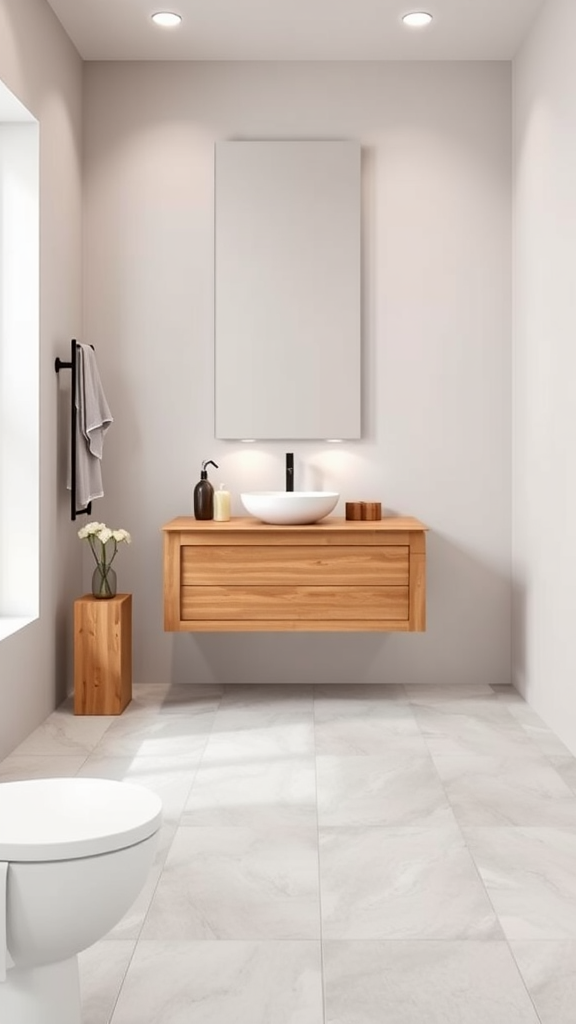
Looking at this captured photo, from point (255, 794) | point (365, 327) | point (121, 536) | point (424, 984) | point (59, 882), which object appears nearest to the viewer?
point (59, 882)

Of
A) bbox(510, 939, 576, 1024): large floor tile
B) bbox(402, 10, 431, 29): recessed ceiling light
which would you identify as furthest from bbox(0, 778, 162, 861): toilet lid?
bbox(402, 10, 431, 29): recessed ceiling light

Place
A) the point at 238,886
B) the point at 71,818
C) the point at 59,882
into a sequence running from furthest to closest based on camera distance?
the point at 238,886, the point at 71,818, the point at 59,882

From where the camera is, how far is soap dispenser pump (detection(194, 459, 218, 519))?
4395 millimetres

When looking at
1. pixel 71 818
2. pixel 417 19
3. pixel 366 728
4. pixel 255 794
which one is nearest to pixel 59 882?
pixel 71 818

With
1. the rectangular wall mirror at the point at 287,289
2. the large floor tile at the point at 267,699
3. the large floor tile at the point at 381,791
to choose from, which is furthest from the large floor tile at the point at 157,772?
the rectangular wall mirror at the point at 287,289

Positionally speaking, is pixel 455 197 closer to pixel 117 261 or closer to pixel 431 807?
pixel 117 261

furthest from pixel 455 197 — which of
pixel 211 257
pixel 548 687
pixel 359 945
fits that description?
pixel 359 945

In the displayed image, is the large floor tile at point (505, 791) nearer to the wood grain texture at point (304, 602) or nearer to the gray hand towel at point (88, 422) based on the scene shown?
the wood grain texture at point (304, 602)

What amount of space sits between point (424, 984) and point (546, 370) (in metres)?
2.61

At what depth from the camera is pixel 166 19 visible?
163 inches

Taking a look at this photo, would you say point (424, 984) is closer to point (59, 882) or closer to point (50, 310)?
point (59, 882)

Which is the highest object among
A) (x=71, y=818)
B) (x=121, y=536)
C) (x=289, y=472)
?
(x=289, y=472)

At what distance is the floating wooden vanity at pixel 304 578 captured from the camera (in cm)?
414

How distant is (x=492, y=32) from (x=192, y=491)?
2.32 meters
